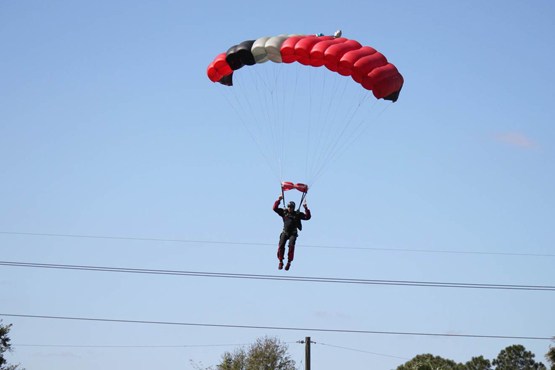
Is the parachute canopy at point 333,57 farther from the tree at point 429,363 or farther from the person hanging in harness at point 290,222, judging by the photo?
the tree at point 429,363

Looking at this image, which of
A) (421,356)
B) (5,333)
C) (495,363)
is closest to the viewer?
(5,333)

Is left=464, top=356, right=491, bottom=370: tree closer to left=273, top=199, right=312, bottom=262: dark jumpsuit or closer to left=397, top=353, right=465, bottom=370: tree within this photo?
left=397, top=353, right=465, bottom=370: tree

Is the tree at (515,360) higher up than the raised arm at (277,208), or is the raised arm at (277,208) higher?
the tree at (515,360)

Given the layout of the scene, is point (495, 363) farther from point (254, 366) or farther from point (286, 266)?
point (286, 266)

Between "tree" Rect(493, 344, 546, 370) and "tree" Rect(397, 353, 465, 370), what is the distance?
858 centimetres

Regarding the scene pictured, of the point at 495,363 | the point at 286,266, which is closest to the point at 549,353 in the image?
the point at 286,266

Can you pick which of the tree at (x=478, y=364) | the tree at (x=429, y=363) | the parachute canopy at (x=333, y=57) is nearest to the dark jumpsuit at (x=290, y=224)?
the parachute canopy at (x=333, y=57)

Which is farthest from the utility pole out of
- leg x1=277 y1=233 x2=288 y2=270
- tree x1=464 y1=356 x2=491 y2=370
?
tree x1=464 y1=356 x2=491 y2=370

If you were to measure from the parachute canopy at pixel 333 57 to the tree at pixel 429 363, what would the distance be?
37.2 meters

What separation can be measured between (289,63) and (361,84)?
8.14ft

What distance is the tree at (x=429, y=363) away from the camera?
81525mm

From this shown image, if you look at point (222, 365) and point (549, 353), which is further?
point (222, 365)

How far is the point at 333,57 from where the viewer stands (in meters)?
37.3

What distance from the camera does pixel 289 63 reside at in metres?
38.5
